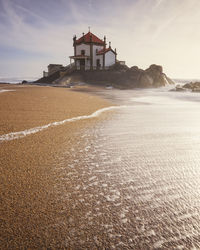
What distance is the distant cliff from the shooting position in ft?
90.6

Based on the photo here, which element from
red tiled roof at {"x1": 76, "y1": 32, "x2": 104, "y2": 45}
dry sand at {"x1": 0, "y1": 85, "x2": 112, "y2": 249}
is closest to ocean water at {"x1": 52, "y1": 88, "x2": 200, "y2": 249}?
dry sand at {"x1": 0, "y1": 85, "x2": 112, "y2": 249}

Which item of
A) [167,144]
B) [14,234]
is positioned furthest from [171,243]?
[167,144]

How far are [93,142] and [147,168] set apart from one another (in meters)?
1.16

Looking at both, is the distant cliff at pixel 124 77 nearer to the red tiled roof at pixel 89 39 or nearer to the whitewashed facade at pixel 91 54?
the whitewashed facade at pixel 91 54

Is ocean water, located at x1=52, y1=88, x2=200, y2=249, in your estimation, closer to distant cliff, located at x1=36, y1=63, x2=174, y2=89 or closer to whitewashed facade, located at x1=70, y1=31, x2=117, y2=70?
distant cliff, located at x1=36, y1=63, x2=174, y2=89

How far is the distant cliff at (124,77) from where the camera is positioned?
27.6 m

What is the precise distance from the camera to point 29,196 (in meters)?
1.54

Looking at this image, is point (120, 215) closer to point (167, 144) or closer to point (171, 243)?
point (171, 243)

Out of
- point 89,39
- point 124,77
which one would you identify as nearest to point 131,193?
point 124,77

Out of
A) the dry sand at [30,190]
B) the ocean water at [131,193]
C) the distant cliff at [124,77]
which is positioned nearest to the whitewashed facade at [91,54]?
the distant cliff at [124,77]

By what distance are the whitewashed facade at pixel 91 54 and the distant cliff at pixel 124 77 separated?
2350 mm

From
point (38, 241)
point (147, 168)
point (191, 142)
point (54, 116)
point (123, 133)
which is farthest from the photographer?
point (54, 116)

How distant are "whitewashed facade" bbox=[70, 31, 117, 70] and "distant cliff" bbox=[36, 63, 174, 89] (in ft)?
7.71

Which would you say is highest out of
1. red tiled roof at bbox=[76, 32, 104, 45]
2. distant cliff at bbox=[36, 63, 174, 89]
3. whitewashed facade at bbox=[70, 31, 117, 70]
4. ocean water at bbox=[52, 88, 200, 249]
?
red tiled roof at bbox=[76, 32, 104, 45]
